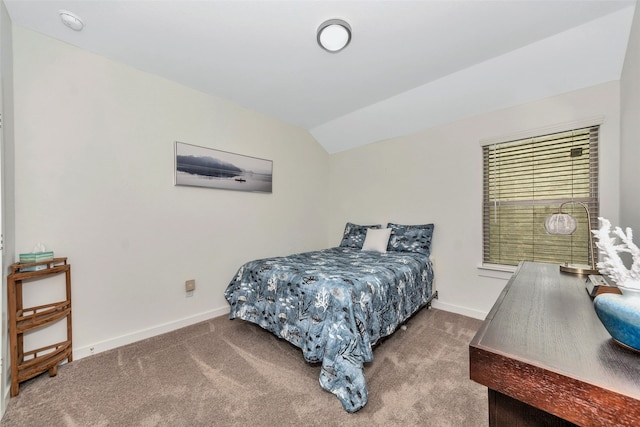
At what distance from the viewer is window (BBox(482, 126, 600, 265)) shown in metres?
2.29

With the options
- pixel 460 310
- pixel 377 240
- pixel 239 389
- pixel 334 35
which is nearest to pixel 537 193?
pixel 460 310

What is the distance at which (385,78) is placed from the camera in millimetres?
2510

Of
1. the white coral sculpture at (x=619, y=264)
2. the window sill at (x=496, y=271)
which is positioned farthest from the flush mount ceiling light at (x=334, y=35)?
the window sill at (x=496, y=271)

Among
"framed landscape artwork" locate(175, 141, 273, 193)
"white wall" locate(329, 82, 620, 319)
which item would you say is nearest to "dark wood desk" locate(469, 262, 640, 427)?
"white wall" locate(329, 82, 620, 319)

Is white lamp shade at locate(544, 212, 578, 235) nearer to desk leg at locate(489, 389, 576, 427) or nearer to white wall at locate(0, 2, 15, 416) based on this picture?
desk leg at locate(489, 389, 576, 427)

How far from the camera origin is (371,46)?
2039 mm

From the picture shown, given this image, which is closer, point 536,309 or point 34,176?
point 536,309

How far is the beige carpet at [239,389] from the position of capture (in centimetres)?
142

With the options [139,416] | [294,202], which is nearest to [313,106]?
[294,202]

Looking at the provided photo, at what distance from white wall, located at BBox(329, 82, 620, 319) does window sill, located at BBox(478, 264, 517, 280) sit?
0.01m

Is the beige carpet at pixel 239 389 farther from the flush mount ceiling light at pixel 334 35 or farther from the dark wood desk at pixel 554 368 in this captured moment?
the flush mount ceiling light at pixel 334 35

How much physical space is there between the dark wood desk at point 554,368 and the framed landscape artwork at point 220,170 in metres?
2.70

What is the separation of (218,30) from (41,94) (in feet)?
4.57

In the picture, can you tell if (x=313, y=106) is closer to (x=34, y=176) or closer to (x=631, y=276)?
(x=34, y=176)
